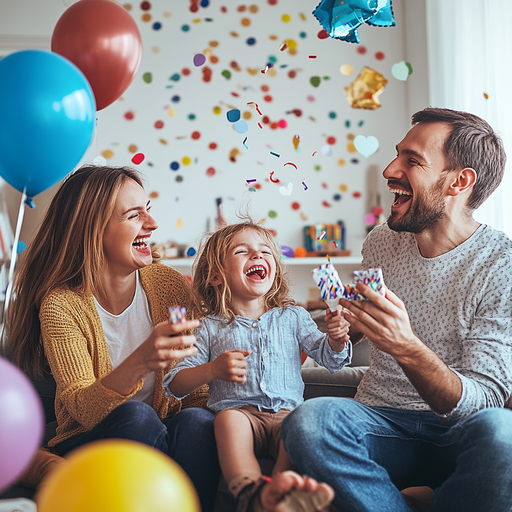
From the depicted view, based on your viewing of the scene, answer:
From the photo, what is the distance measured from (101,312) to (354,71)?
9.66 feet

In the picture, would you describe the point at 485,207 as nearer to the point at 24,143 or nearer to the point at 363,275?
the point at 363,275

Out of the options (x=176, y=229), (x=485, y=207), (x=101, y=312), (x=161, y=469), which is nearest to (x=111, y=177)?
(x=101, y=312)

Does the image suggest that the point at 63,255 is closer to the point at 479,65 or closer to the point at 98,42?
the point at 98,42

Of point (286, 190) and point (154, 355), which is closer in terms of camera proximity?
point (154, 355)

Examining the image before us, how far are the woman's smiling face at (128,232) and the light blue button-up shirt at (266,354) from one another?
294 millimetres

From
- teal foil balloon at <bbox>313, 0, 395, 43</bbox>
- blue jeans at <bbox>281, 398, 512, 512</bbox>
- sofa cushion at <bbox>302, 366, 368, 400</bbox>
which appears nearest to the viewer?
blue jeans at <bbox>281, 398, 512, 512</bbox>

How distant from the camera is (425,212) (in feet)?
5.51

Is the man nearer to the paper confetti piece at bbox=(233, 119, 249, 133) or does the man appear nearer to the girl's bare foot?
the girl's bare foot

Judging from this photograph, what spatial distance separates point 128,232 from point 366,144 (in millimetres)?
2535

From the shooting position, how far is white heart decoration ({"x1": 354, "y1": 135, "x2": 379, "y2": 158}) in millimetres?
3914

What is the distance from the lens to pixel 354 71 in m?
4.02

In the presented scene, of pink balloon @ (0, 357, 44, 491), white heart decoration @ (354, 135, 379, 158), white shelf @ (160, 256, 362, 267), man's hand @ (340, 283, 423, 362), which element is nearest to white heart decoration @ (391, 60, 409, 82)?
white heart decoration @ (354, 135, 379, 158)

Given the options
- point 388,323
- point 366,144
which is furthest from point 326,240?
point 388,323

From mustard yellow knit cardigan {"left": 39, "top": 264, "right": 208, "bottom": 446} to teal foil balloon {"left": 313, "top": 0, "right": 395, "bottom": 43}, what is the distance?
113 centimetres
